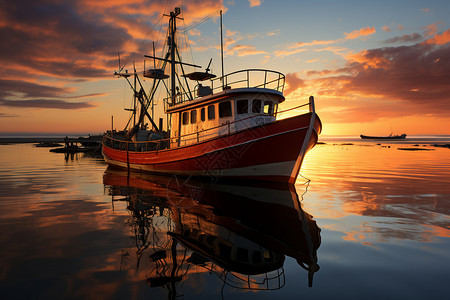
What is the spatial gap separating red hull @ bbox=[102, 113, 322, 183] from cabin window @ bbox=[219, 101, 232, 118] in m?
1.68

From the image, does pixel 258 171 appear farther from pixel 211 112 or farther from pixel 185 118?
pixel 185 118

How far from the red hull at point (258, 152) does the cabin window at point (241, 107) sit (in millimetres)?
1802

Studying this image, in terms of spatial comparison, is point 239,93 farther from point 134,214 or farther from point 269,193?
point 134,214

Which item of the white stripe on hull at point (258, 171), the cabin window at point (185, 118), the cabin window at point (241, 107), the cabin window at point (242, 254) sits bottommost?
the cabin window at point (242, 254)

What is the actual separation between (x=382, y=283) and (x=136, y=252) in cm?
408

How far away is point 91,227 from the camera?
6.36 meters

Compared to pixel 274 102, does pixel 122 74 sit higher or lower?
higher

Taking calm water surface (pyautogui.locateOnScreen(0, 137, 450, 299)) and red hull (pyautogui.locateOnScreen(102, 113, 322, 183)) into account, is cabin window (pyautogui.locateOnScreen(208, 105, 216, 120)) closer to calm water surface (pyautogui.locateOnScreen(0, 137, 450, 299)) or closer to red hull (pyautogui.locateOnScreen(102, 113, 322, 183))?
red hull (pyautogui.locateOnScreen(102, 113, 322, 183))

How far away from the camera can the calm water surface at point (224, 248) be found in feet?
12.0

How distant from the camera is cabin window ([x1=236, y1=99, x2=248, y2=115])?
43.1 ft

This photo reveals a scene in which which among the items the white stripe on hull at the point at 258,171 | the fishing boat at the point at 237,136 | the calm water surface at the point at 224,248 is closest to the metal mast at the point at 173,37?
the fishing boat at the point at 237,136

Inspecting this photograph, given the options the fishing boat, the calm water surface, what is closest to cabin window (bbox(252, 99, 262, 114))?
the fishing boat

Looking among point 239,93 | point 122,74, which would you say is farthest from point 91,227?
point 122,74

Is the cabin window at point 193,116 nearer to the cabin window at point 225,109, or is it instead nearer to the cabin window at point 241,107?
the cabin window at point 225,109
